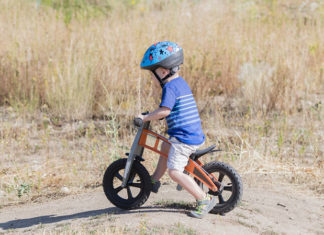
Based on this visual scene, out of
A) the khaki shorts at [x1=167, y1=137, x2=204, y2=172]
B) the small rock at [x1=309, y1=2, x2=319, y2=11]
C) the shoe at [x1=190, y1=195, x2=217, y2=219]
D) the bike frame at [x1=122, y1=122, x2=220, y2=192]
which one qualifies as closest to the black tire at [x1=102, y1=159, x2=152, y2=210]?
the bike frame at [x1=122, y1=122, x2=220, y2=192]

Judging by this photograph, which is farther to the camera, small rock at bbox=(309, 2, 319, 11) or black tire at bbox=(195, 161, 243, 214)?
small rock at bbox=(309, 2, 319, 11)

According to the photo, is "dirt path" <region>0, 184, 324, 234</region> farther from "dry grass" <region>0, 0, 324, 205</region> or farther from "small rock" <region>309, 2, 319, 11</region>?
"small rock" <region>309, 2, 319, 11</region>

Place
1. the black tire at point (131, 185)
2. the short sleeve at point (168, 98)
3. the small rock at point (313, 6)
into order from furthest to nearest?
the small rock at point (313, 6) → the black tire at point (131, 185) → the short sleeve at point (168, 98)

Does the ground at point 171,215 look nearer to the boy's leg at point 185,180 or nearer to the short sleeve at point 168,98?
the boy's leg at point 185,180

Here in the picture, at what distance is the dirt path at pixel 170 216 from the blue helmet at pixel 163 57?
120 cm

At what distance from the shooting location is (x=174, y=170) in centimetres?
396

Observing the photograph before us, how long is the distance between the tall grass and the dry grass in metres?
0.02

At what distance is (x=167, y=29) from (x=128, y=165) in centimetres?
491

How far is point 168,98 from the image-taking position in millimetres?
3850

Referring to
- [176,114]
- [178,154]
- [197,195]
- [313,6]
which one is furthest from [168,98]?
[313,6]

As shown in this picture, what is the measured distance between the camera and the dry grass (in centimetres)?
599

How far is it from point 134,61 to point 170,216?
419 centimetres

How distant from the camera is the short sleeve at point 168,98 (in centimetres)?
383

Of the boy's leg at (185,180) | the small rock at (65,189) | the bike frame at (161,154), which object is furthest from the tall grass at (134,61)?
the boy's leg at (185,180)
